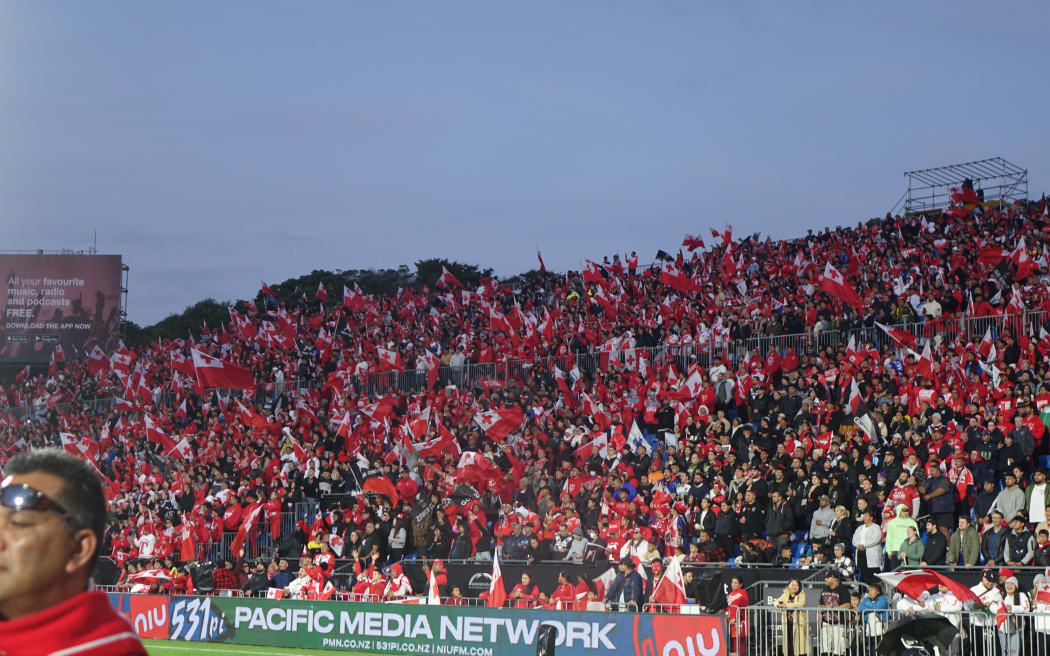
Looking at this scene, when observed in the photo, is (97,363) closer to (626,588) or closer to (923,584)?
(626,588)

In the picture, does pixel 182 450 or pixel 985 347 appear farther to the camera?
pixel 182 450

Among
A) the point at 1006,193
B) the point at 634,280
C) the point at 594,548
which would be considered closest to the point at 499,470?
the point at 594,548

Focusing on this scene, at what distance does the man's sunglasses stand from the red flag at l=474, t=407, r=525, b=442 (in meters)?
26.0

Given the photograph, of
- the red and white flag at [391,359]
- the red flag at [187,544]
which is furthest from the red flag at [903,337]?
the red flag at [187,544]

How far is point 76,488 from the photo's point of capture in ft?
9.17

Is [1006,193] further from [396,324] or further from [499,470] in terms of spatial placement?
[499,470]

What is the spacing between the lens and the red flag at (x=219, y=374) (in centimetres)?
3503

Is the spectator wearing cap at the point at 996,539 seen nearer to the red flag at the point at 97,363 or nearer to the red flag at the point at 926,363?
the red flag at the point at 926,363

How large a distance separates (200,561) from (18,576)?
26.9m

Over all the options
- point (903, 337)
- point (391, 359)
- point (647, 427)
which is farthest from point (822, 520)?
point (391, 359)

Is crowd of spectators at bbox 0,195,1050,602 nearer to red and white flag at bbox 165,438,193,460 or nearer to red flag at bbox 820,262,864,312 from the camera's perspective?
red and white flag at bbox 165,438,193,460

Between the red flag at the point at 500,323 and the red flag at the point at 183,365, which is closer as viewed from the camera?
the red flag at the point at 500,323

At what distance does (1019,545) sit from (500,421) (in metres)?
13.6

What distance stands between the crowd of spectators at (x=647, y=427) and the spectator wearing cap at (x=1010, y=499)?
2 centimetres
